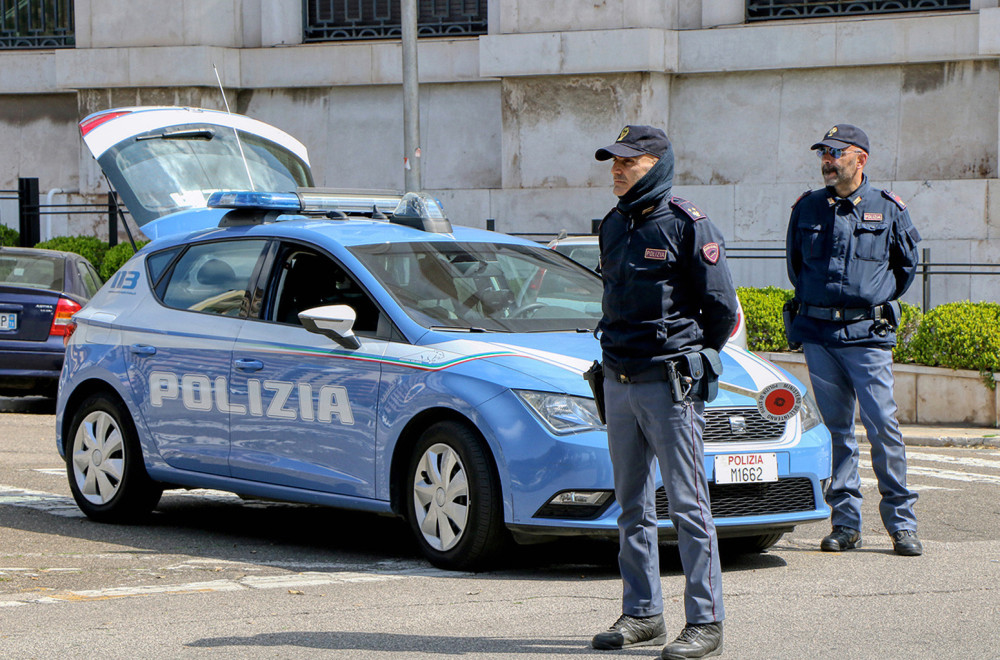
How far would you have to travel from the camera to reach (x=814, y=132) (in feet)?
64.4

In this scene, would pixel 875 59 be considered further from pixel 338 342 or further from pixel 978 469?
pixel 338 342

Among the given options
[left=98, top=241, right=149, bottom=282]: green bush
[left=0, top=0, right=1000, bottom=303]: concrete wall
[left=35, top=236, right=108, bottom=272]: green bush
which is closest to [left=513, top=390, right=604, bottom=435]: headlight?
[left=0, top=0, right=1000, bottom=303]: concrete wall

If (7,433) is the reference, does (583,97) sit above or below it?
above

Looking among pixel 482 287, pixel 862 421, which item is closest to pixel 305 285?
pixel 482 287

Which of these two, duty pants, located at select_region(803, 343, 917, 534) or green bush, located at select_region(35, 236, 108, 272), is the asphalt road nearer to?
duty pants, located at select_region(803, 343, 917, 534)

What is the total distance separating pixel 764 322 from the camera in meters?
15.9

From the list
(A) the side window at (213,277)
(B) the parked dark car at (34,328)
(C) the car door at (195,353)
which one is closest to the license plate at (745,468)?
(C) the car door at (195,353)

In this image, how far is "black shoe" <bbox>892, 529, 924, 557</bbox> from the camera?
7566 mm

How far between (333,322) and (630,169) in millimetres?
2200

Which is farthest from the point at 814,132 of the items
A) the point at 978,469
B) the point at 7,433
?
the point at 7,433

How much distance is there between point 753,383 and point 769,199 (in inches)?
500

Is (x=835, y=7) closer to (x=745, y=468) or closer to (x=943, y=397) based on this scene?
(x=943, y=397)

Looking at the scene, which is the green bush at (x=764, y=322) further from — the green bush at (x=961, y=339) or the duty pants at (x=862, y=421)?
the duty pants at (x=862, y=421)

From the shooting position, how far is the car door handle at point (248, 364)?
7879 mm
